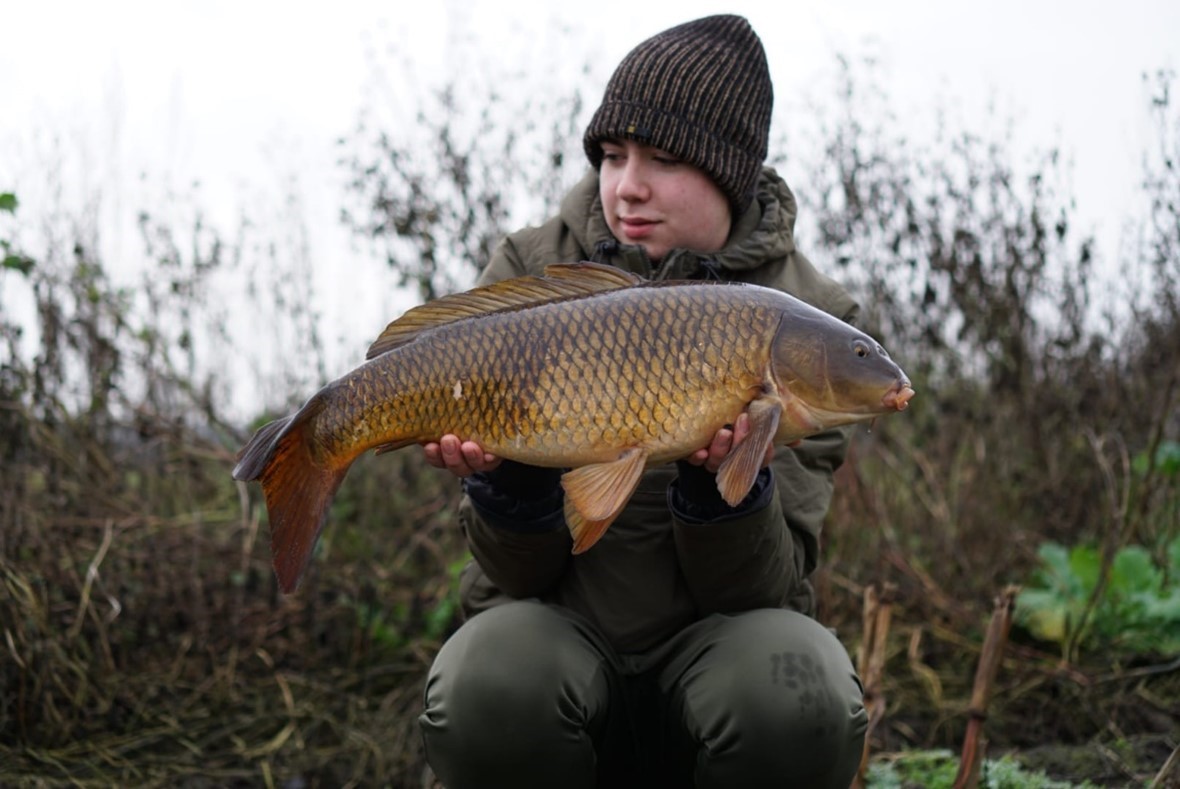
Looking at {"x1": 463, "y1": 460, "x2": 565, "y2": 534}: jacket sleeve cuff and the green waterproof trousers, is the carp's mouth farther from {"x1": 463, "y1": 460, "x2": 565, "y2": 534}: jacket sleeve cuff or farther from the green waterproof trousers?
{"x1": 463, "y1": 460, "x2": 565, "y2": 534}: jacket sleeve cuff

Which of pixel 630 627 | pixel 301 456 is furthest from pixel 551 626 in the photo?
pixel 301 456

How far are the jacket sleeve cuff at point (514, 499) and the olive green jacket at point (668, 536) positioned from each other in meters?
0.01

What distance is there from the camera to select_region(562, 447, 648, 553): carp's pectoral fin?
1.64 metres

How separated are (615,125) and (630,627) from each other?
82cm

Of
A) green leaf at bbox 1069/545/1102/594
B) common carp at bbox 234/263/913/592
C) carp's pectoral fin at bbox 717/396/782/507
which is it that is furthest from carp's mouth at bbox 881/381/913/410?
green leaf at bbox 1069/545/1102/594

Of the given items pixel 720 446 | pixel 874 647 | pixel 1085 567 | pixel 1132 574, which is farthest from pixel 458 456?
pixel 1132 574

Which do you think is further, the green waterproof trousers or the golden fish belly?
the green waterproof trousers

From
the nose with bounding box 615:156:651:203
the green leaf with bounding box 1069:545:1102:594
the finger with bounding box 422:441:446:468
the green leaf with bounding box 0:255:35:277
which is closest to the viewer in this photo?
the finger with bounding box 422:441:446:468

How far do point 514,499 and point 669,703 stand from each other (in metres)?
0.39

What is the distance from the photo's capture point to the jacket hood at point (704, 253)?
6.79 ft

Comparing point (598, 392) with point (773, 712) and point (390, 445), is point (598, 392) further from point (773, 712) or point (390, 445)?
point (773, 712)

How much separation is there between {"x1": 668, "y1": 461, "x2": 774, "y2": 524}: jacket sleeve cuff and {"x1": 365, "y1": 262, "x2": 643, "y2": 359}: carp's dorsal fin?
0.29 m

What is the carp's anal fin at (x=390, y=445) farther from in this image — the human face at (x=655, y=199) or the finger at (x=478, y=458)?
the human face at (x=655, y=199)

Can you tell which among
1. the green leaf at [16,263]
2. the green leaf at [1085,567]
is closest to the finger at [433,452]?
the green leaf at [16,263]
